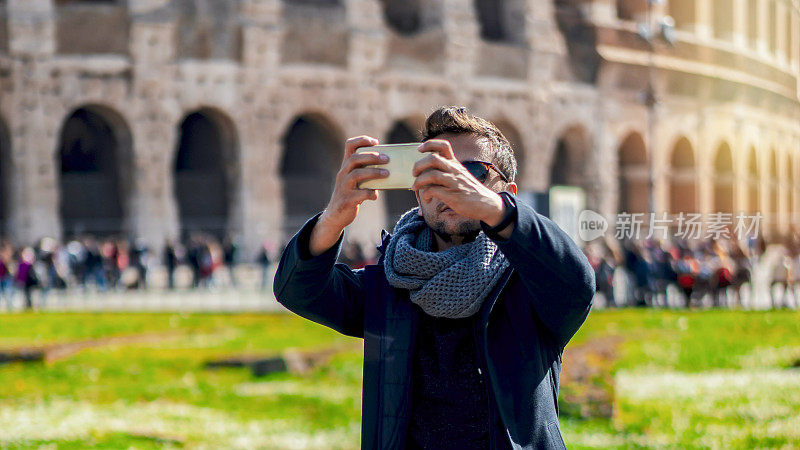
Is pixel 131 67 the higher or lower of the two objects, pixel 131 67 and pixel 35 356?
the higher

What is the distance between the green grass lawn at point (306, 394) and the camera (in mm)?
7535

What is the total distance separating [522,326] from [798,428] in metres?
5.57

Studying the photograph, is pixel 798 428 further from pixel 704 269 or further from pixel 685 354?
pixel 704 269

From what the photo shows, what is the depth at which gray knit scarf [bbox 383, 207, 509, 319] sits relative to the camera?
101 inches

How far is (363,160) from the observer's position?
2.56m

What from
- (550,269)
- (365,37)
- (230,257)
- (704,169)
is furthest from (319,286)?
(704,169)

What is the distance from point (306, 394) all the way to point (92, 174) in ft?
72.9

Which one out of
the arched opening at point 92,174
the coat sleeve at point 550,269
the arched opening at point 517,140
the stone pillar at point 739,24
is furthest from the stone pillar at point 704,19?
the coat sleeve at point 550,269

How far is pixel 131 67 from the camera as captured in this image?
28.3 meters

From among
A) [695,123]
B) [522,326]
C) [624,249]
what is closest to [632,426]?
[522,326]

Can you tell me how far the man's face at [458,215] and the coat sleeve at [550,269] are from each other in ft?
0.63

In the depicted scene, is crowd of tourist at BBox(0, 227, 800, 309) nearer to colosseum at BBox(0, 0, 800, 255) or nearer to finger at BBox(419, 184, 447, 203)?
colosseum at BBox(0, 0, 800, 255)

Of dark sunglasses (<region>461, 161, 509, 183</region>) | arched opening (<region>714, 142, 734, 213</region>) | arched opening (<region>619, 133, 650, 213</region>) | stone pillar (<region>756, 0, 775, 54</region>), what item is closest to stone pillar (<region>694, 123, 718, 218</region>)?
arched opening (<region>714, 142, 734, 213</region>)

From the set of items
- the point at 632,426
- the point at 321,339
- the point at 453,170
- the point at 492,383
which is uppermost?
the point at 453,170
